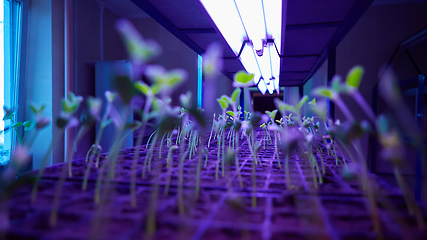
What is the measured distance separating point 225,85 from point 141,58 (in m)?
4.17

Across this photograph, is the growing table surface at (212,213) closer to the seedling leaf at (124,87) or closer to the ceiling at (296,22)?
the seedling leaf at (124,87)

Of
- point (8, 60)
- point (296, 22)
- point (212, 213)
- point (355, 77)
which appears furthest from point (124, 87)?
point (8, 60)

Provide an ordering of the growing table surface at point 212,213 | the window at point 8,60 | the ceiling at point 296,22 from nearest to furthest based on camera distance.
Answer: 1. the growing table surface at point 212,213
2. the ceiling at point 296,22
3. the window at point 8,60

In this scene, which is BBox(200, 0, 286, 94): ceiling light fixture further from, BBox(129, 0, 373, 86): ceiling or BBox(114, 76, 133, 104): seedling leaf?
BBox(114, 76, 133, 104): seedling leaf

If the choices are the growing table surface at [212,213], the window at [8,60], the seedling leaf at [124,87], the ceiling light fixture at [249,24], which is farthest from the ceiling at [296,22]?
the window at [8,60]

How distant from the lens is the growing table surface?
0.41 meters

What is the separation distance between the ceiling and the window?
1.99 meters

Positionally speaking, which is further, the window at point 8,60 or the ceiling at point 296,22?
the window at point 8,60

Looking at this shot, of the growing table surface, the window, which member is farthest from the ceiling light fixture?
the window

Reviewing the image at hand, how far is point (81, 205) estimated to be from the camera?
547 mm

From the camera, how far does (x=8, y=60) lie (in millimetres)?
2350

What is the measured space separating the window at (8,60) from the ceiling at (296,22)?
1988mm

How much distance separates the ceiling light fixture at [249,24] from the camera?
95 centimetres

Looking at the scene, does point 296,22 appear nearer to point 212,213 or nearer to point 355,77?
point 355,77
